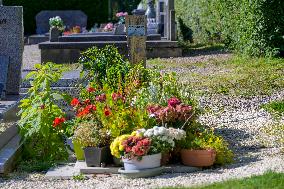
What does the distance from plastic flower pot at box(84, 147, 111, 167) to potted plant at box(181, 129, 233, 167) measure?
0.76 meters

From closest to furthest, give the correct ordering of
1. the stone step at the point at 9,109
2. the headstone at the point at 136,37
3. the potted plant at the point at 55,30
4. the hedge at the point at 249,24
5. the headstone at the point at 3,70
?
the stone step at the point at 9,109, the headstone at the point at 136,37, the headstone at the point at 3,70, the hedge at the point at 249,24, the potted plant at the point at 55,30

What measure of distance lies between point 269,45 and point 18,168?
32.3ft

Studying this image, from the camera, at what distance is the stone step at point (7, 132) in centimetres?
816

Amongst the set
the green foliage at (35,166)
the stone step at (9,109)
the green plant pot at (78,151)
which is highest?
the stone step at (9,109)

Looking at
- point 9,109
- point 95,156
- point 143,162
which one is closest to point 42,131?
point 95,156

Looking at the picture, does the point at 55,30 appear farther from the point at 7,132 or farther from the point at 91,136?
the point at 91,136

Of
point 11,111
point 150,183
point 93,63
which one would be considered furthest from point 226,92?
point 150,183

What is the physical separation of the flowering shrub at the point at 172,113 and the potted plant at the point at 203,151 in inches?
8.7

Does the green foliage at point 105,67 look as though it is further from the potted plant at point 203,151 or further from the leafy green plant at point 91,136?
the potted plant at point 203,151

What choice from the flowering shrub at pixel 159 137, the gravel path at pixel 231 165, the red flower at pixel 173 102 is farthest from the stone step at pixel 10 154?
the red flower at pixel 173 102

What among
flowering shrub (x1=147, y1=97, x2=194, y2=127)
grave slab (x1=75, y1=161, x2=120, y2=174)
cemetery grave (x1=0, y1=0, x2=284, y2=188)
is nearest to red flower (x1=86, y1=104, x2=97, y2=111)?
cemetery grave (x1=0, y1=0, x2=284, y2=188)

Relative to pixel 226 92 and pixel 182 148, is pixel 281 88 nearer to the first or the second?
pixel 226 92

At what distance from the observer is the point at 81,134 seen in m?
7.32

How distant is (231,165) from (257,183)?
1120 millimetres
